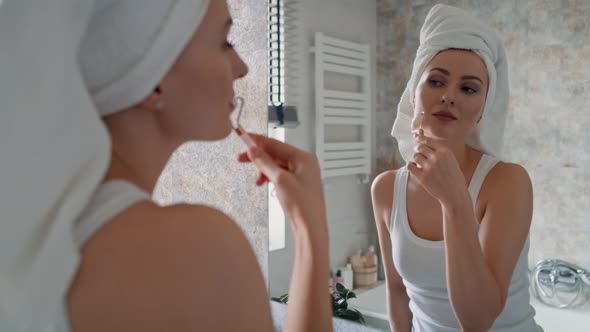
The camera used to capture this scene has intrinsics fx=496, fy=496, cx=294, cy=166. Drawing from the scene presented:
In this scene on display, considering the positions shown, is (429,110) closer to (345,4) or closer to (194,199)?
(345,4)

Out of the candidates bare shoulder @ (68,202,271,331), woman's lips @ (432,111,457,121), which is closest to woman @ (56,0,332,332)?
bare shoulder @ (68,202,271,331)

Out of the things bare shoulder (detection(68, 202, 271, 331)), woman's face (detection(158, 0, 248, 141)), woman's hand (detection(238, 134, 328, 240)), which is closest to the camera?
bare shoulder (detection(68, 202, 271, 331))

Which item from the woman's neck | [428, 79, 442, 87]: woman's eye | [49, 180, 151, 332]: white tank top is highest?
[428, 79, 442, 87]: woman's eye

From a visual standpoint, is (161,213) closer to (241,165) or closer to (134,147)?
(134,147)

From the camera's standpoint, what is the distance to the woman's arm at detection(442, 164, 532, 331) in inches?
33.9

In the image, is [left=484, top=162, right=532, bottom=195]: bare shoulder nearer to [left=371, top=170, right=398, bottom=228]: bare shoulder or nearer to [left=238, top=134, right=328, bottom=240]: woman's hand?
[left=371, top=170, right=398, bottom=228]: bare shoulder

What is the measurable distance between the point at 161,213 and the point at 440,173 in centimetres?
54

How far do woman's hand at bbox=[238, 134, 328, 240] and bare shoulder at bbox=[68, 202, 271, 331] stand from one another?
0.19 metres

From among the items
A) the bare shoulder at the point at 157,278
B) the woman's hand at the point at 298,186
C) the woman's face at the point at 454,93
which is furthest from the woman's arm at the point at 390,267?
the bare shoulder at the point at 157,278

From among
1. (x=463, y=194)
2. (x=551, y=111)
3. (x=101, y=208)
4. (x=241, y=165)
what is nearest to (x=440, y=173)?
(x=463, y=194)

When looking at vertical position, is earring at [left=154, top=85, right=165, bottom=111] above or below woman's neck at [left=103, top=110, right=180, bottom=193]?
above

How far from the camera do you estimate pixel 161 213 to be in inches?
19.7

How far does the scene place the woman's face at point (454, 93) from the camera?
2.99ft

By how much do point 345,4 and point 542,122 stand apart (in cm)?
54
